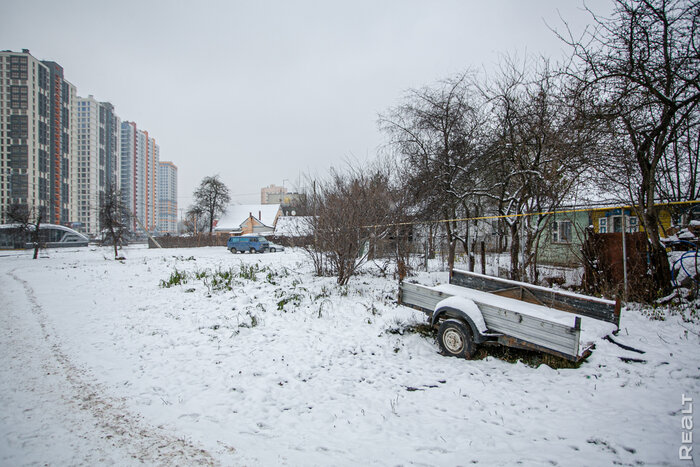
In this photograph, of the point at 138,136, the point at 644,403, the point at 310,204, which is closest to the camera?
the point at 644,403

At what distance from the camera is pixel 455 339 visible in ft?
14.1

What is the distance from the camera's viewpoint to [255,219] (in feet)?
177

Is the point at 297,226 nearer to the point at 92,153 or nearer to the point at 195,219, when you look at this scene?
the point at 195,219

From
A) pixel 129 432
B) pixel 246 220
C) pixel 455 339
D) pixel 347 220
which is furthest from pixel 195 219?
pixel 455 339

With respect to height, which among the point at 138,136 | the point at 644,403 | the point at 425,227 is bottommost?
the point at 644,403

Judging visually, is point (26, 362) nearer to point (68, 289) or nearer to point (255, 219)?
point (68, 289)

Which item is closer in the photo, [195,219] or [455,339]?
[455,339]

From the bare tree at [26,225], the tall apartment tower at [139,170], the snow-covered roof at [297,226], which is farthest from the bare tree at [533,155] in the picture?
the tall apartment tower at [139,170]

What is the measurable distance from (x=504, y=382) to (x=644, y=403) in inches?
47.7

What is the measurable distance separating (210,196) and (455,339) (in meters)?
49.3

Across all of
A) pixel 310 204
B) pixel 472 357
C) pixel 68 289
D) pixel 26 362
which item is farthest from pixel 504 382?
pixel 68 289

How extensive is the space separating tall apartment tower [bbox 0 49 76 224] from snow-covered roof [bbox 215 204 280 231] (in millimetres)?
40145

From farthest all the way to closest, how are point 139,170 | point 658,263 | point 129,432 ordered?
point 139,170, point 658,263, point 129,432

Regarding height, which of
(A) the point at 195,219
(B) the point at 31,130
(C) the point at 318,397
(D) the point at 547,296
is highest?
(B) the point at 31,130
